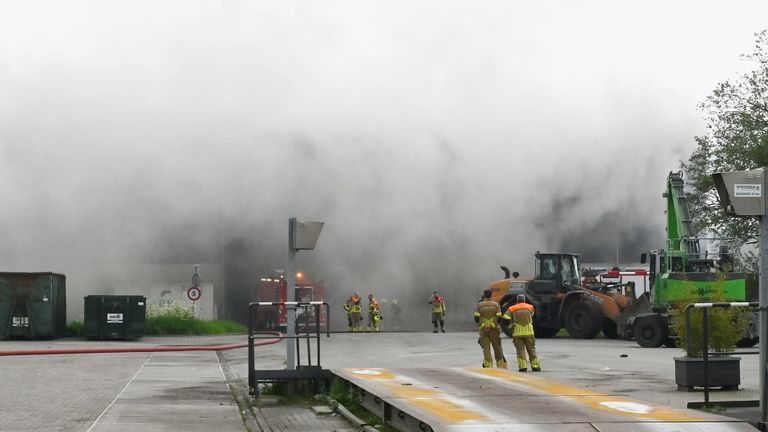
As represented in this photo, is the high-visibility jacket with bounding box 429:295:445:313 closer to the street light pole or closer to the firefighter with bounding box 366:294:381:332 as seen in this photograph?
the firefighter with bounding box 366:294:381:332

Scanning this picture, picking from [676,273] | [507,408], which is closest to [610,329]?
[676,273]

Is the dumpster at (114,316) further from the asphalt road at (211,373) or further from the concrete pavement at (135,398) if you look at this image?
the concrete pavement at (135,398)

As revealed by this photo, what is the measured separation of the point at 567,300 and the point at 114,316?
1410 cm

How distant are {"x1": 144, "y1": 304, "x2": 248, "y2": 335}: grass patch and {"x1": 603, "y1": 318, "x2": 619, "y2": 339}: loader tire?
13.9 meters

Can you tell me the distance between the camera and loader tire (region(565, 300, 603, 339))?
3344 cm

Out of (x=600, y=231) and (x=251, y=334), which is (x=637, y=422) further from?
(x=600, y=231)

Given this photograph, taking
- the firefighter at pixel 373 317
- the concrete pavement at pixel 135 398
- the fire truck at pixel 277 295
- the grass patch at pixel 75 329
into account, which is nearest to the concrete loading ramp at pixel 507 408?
the concrete pavement at pixel 135 398

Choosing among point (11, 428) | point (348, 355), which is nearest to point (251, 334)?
point (11, 428)

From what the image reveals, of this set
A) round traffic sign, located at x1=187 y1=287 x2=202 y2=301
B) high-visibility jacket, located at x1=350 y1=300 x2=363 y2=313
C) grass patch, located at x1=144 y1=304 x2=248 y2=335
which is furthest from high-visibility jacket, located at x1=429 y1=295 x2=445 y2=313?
round traffic sign, located at x1=187 y1=287 x2=202 y2=301

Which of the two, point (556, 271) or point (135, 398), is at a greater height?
point (556, 271)

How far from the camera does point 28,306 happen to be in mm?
35875

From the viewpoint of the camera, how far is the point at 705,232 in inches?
1828

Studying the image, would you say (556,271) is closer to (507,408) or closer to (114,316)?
(114,316)

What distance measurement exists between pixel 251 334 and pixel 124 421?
328 centimetres
